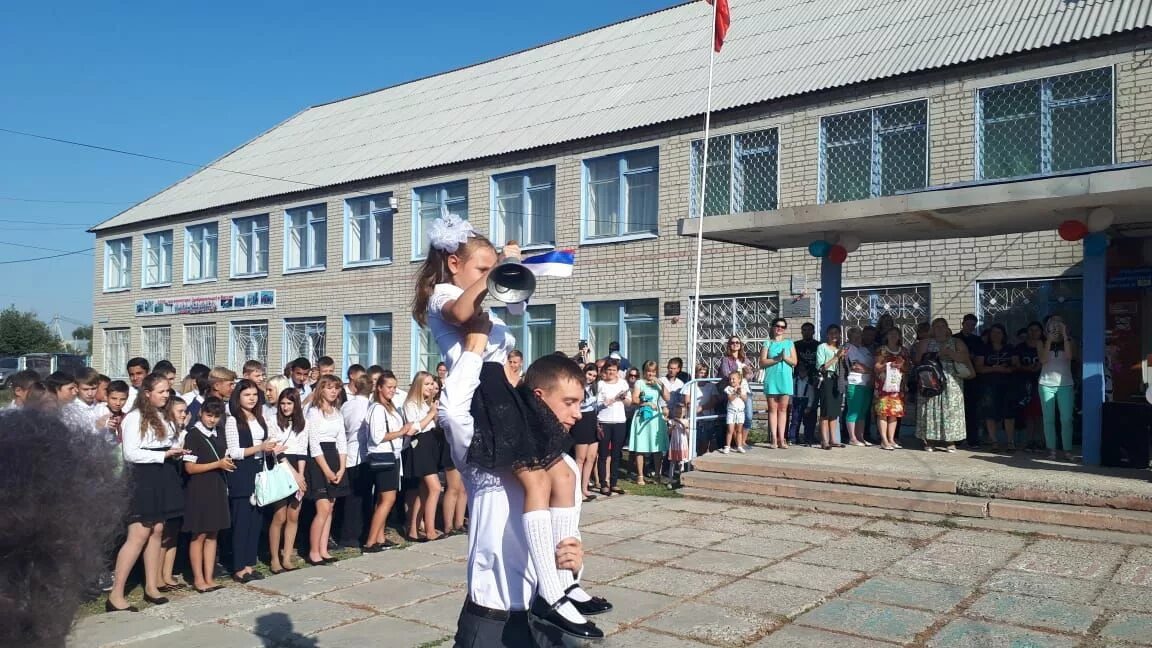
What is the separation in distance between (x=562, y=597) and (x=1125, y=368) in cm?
1215

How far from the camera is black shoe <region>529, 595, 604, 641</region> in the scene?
8.93 feet

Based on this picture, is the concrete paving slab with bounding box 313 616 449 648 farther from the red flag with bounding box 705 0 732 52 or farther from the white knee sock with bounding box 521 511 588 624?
the red flag with bounding box 705 0 732 52

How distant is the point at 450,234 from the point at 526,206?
17285mm

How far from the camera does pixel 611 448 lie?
1108 cm

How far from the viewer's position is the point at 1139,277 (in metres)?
11.9

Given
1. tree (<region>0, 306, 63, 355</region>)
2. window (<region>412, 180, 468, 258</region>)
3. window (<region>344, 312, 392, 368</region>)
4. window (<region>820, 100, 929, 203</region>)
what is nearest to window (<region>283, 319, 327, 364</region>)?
window (<region>344, 312, 392, 368</region>)

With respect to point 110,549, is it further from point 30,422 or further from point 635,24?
point 635,24

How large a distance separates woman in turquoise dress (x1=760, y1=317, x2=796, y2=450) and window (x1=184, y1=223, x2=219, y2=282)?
2116 centimetres

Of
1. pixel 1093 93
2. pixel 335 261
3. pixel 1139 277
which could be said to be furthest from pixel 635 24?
pixel 1139 277

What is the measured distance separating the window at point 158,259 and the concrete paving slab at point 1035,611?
28272mm

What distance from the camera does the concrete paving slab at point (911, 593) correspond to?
587 centimetres

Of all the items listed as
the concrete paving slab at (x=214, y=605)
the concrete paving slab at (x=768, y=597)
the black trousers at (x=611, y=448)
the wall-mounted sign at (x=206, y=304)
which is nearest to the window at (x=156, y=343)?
the wall-mounted sign at (x=206, y=304)

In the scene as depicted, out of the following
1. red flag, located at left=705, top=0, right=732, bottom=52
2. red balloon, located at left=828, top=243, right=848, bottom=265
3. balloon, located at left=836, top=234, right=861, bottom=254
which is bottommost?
red balloon, located at left=828, top=243, right=848, bottom=265

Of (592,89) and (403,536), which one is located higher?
(592,89)
